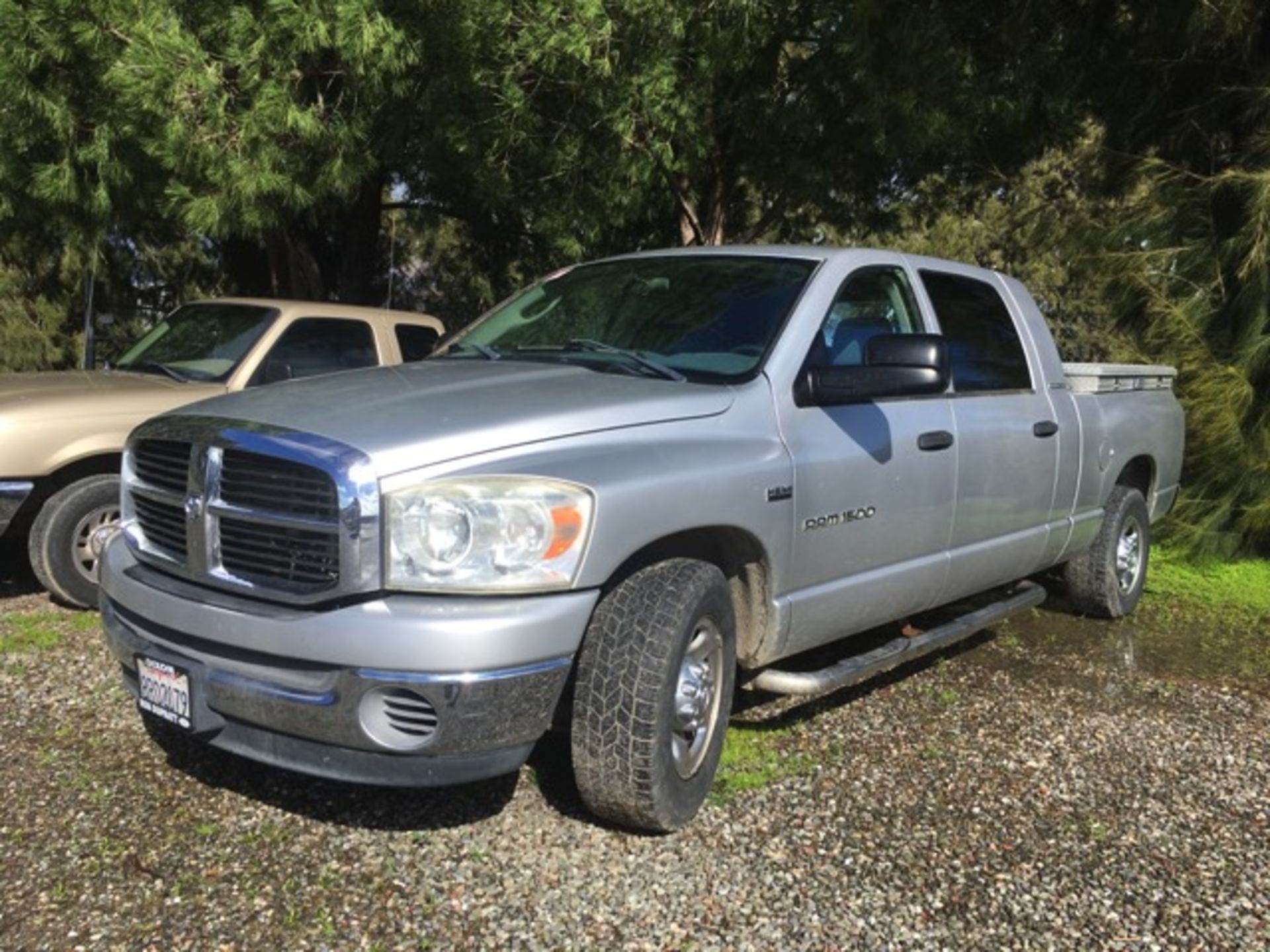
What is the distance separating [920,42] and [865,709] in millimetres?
5341

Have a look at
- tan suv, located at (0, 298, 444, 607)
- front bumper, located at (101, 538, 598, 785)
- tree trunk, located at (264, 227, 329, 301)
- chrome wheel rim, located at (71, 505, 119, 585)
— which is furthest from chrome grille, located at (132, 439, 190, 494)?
tree trunk, located at (264, 227, 329, 301)

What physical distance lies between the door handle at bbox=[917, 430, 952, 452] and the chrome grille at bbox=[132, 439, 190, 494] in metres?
2.65

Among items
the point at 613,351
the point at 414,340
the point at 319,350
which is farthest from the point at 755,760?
the point at 414,340

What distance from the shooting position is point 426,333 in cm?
790

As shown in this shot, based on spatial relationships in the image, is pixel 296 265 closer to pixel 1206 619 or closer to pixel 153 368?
pixel 153 368

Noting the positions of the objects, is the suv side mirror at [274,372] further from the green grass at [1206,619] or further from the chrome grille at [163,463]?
the green grass at [1206,619]

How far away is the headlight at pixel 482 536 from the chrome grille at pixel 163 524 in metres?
0.88

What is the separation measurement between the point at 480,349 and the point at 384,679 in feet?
6.23

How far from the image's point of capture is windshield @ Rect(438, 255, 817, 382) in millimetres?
4086

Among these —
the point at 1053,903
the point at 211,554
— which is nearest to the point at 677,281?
the point at 211,554

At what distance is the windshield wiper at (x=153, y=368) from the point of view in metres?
6.58

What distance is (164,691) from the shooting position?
3369 millimetres

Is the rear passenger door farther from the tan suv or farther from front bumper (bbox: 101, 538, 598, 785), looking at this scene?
the tan suv

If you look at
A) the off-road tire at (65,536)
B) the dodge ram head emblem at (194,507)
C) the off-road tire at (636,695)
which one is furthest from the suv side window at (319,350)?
the off-road tire at (636,695)
